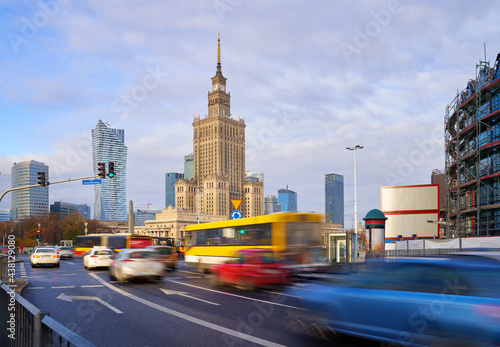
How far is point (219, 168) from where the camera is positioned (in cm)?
17150

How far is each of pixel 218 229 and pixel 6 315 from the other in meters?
18.1

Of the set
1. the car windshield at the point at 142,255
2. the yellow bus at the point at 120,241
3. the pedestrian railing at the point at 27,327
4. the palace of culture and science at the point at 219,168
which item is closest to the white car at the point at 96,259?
the car windshield at the point at 142,255

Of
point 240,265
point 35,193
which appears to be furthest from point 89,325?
point 35,193

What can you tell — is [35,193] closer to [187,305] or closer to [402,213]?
[402,213]

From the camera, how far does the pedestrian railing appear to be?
3.08m

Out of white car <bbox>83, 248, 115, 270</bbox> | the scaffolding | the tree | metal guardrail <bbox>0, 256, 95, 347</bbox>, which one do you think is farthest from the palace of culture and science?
metal guardrail <bbox>0, 256, 95, 347</bbox>

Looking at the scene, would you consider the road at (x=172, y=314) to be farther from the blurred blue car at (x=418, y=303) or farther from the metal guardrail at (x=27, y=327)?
the metal guardrail at (x=27, y=327)

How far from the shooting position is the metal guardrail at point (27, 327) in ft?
10.1

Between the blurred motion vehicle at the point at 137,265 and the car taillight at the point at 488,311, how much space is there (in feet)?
46.3

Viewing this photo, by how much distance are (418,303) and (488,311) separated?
3.24 feet

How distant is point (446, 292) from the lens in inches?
235

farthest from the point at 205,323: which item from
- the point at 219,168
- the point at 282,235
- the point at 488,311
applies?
the point at 219,168

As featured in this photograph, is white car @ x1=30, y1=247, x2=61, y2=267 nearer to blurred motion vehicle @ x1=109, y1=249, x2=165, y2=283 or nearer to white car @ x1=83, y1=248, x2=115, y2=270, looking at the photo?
white car @ x1=83, y1=248, x2=115, y2=270

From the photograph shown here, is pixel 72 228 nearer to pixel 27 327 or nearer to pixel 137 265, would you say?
pixel 137 265
